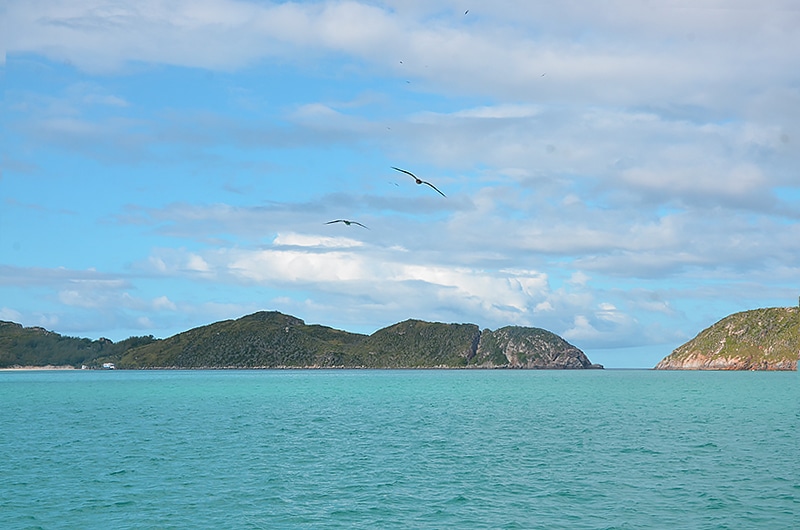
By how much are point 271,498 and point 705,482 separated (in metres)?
30.5

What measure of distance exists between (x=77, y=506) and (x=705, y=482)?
42.7 metres

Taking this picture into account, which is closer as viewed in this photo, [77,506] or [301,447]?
[77,506]

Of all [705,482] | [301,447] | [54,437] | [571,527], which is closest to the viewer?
[571,527]

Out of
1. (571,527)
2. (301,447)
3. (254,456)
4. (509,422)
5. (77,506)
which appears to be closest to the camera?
(571,527)

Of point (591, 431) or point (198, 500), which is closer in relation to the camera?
point (198, 500)

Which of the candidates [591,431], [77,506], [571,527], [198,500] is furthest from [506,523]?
[591,431]

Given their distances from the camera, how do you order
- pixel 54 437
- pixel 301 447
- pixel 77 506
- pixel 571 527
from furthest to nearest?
pixel 54 437, pixel 301 447, pixel 77 506, pixel 571 527

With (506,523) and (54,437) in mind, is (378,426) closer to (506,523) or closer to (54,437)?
(54,437)

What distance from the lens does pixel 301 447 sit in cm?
7919

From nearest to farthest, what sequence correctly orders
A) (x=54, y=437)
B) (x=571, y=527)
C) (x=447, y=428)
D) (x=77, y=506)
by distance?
(x=571, y=527), (x=77, y=506), (x=54, y=437), (x=447, y=428)

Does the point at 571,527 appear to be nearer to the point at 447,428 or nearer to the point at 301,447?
the point at 301,447

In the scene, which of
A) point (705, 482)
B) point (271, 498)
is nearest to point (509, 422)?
point (705, 482)

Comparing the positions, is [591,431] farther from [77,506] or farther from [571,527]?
[77,506]

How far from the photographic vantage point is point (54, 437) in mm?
90688
